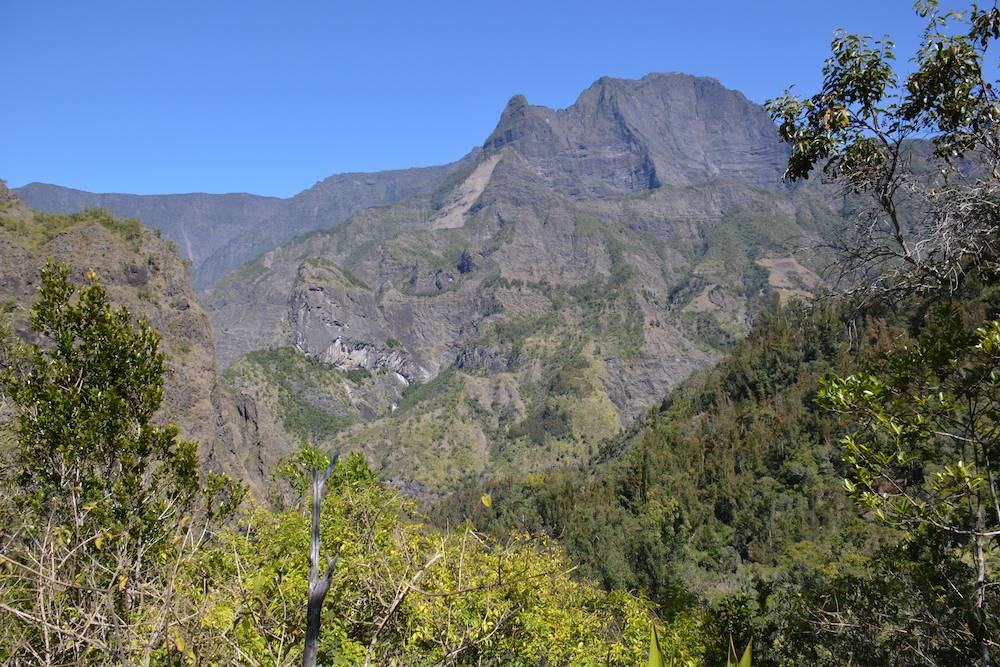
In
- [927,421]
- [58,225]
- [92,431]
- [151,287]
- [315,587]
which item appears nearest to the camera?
[315,587]

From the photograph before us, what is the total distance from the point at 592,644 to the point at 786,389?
361 ft

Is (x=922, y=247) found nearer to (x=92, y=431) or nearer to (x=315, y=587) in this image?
(x=315, y=587)

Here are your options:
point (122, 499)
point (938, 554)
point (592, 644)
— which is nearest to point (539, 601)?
point (592, 644)

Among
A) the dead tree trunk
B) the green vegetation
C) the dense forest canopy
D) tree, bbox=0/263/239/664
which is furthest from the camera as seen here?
the green vegetation

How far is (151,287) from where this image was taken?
72125 mm

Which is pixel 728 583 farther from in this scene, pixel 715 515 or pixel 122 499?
pixel 122 499

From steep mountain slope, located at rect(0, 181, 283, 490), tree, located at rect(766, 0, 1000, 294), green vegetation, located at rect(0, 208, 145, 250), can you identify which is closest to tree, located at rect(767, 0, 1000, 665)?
tree, located at rect(766, 0, 1000, 294)

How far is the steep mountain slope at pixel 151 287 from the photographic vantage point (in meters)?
61.4

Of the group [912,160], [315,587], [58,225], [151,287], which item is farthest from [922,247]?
[58,225]

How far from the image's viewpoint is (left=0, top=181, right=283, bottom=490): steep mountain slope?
61375mm

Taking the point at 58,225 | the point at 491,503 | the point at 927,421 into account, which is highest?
the point at 58,225

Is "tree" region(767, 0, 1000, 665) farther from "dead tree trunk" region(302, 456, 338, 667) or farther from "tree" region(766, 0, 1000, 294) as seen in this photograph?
"dead tree trunk" region(302, 456, 338, 667)

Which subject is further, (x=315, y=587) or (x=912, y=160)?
(x=912, y=160)

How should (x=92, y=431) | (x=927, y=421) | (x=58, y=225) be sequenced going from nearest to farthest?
(x=927, y=421) < (x=92, y=431) < (x=58, y=225)
